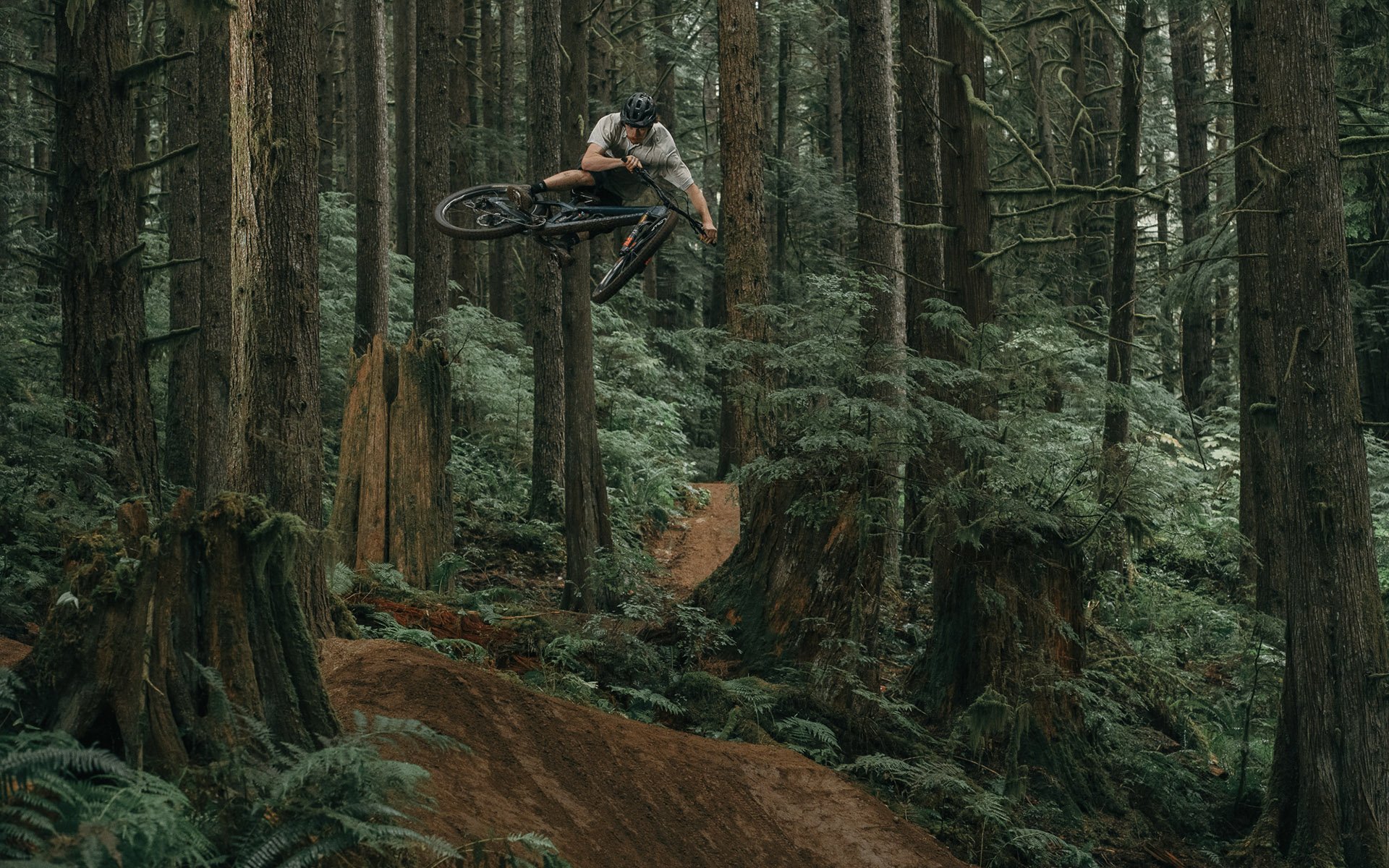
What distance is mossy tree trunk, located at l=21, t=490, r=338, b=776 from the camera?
14.4 feet

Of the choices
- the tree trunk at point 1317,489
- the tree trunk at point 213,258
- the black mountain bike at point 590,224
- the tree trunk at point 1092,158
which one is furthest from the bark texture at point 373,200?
the tree trunk at point 1092,158

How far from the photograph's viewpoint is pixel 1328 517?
29.2 feet

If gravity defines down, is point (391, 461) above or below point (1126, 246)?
below

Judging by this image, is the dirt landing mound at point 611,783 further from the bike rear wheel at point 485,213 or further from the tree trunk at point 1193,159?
the tree trunk at point 1193,159

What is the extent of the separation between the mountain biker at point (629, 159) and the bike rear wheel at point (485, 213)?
1.04ft

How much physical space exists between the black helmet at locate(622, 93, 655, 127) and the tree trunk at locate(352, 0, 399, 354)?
689cm

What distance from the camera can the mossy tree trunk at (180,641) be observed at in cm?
438

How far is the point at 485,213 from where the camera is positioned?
1040 cm

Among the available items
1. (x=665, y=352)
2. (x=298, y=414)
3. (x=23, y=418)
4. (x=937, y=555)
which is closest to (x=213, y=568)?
(x=298, y=414)

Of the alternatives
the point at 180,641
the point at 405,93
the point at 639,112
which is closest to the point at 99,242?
the point at 639,112

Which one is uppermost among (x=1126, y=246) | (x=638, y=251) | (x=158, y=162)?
(x=1126, y=246)

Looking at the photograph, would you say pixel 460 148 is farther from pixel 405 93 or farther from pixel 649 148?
pixel 649 148

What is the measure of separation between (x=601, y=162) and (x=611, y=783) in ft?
17.7

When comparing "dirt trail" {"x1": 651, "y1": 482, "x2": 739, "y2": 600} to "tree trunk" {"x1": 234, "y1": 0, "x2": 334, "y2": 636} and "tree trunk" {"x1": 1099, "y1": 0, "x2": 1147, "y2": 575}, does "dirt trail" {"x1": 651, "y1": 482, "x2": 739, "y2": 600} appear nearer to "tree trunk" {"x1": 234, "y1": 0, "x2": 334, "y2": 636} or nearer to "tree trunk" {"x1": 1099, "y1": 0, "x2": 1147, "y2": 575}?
"tree trunk" {"x1": 1099, "y1": 0, "x2": 1147, "y2": 575}
